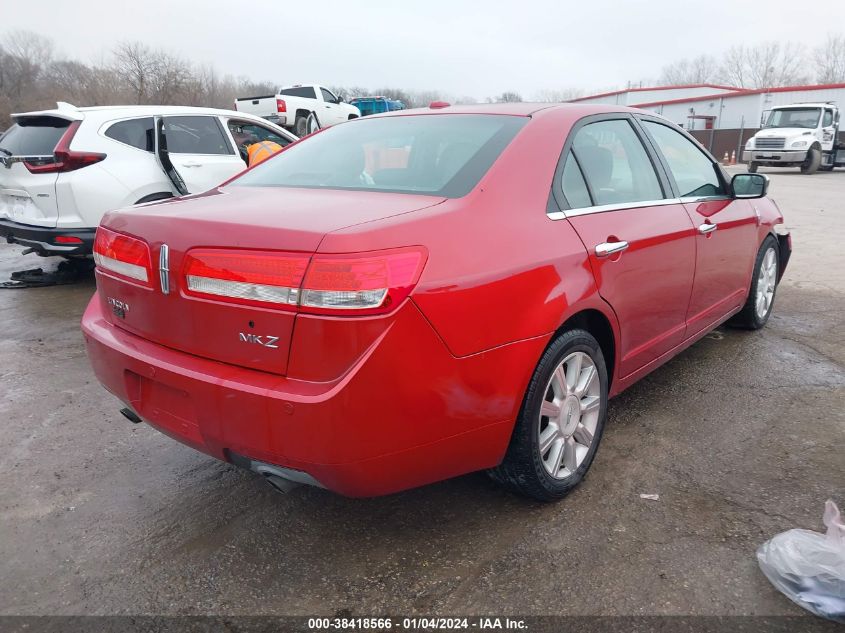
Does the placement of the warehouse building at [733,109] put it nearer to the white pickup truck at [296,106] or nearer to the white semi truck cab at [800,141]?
the white semi truck cab at [800,141]

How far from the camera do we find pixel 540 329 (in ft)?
7.37

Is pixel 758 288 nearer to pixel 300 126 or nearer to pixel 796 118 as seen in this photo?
pixel 300 126

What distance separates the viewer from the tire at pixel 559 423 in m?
2.32

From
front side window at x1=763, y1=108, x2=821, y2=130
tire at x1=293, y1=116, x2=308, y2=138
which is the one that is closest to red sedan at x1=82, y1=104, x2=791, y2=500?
tire at x1=293, y1=116, x2=308, y2=138

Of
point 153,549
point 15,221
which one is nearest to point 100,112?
point 15,221

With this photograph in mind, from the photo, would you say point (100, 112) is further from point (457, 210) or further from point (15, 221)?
point (457, 210)

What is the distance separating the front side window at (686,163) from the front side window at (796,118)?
23.5m

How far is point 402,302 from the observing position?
1.84 meters

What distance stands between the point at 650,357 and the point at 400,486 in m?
1.69

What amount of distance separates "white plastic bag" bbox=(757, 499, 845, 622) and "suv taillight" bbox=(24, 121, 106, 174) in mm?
6000

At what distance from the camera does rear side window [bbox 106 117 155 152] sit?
611cm

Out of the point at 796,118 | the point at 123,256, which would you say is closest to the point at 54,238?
the point at 123,256

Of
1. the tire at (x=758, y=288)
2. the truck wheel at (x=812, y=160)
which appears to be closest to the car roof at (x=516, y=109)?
the tire at (x=758, y=288)

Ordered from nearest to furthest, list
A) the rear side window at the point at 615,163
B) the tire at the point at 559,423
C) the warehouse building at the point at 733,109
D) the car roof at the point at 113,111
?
the tire at the point at 559,423 < the rear side window at the point at 615,163 < the car roof at the point at 113,111 < the warehouse building at the point at 733,109
